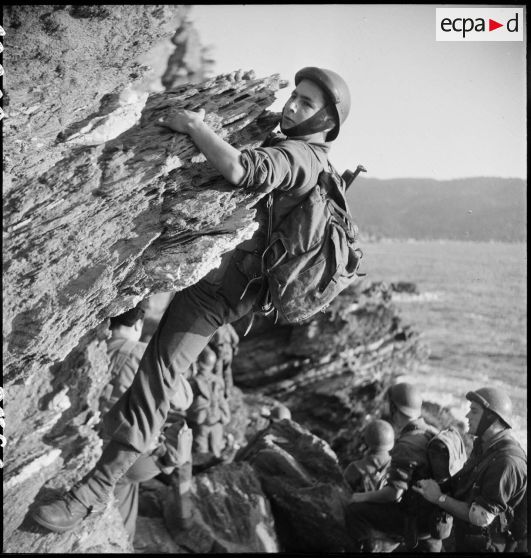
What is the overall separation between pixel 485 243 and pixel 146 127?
129 feet

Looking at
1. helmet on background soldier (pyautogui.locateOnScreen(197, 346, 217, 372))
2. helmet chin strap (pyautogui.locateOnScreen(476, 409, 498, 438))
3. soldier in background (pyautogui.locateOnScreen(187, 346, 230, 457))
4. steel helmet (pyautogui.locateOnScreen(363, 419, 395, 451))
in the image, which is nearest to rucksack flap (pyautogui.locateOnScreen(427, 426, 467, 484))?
helmet chin strap (pyautogui.locateOnScreen(476, 409, 498, 438))

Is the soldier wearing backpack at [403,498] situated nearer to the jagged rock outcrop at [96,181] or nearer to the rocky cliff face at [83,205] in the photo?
the rocky cliff face at [83,205]

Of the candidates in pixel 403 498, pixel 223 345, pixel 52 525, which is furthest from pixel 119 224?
pixel 223 345

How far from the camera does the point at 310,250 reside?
11.6 ft

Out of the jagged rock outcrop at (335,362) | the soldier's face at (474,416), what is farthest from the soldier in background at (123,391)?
the jagged rock outcrop at (335,362)

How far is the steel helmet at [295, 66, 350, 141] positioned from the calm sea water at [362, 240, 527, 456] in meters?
10.1

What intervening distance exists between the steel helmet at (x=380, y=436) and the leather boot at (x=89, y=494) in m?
2.78

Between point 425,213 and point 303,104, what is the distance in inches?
2077

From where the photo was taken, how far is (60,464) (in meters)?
4.32

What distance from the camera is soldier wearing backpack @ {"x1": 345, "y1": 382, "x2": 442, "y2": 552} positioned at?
5.07m

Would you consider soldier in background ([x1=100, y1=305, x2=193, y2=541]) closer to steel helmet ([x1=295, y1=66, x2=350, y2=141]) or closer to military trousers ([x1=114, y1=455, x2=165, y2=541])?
military trousers ([x1=114, y1=455, x2=165, y2=541])

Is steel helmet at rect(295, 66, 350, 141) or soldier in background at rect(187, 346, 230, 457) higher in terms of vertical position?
steel helmet at rect(295, 66, 350, 141)

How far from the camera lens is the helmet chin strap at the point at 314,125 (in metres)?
3.47

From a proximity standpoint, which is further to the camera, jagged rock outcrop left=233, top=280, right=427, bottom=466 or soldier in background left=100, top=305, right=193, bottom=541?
jagged rock outcrop left=233, top=280, right=427, bottom=466
